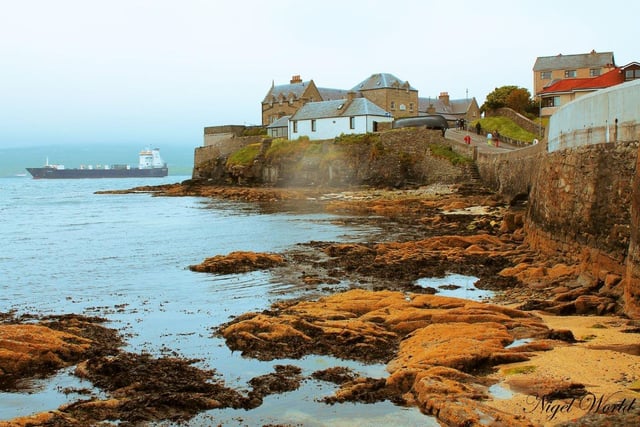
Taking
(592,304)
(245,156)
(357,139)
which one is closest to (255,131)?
(245,156)

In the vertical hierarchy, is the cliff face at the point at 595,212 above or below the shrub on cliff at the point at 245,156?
below

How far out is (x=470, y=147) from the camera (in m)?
54.3

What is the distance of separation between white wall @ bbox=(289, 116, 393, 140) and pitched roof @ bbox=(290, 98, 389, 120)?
40 centimetres

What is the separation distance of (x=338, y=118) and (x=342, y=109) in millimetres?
1015

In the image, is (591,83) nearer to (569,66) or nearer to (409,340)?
(569,66)

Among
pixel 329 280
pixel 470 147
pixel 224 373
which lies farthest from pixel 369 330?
pixel 470 147

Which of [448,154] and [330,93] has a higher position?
[330,93]

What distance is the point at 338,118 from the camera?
223ft

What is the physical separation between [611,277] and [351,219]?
23.6 m

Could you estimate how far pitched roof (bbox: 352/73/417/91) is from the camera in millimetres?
74938

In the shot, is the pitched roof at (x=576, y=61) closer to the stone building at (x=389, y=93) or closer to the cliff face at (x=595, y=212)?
the stone building at (x=389, y=93)

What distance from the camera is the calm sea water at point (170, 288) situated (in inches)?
342

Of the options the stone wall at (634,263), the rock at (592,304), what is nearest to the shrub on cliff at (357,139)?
the rock at (592,304)

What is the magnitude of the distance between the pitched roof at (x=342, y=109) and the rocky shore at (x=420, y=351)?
164 ft
